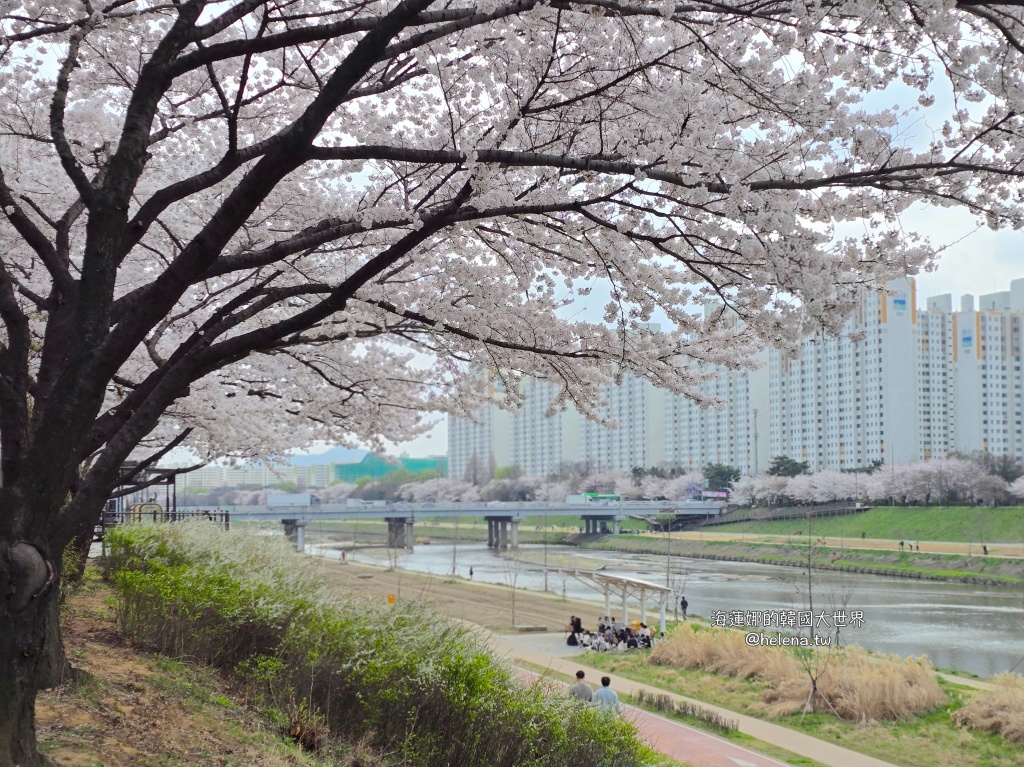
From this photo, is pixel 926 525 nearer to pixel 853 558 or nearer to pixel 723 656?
pixel 853 558

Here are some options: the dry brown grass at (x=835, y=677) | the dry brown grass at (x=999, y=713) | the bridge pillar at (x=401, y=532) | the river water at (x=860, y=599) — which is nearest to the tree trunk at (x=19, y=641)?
the dry brown grass at (x=835, y=677)

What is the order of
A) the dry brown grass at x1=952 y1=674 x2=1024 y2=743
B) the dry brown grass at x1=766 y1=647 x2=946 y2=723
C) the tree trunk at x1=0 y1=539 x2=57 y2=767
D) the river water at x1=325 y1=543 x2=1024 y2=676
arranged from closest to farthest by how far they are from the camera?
the tree trunk at x1=0 y1=539 x2=57 y2=767 < the dry brown grass at x1=952 y1=674 x2=1024 y2=743 < the dry brown grass at x1=766 y1=647 x2=946 y2=723 < the river water at x1=325 y1=543 x2=1024 y2=676

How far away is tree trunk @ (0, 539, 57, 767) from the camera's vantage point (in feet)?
12.5

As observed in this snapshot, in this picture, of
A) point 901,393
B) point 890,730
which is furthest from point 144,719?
point 901,393

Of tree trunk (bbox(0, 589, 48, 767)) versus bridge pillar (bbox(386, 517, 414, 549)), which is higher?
tree trunk (bbox(0, 589, 48, 767))

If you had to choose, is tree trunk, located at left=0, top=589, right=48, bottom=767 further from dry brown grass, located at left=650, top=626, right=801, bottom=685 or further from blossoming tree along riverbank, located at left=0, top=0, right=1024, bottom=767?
dry brown grass, located at left=650, top=626, right=801, bottom=685

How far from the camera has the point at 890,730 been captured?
46.6 ft

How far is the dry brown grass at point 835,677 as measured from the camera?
49.3ft

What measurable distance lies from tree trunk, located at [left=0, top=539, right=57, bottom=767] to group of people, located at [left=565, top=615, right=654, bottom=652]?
743 inches

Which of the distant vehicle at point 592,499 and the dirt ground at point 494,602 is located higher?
the dirt ground at point 494,602

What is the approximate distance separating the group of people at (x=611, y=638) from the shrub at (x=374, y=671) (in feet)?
47.0

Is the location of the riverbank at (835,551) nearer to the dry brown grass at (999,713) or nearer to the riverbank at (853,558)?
the riverbank at (853,558)

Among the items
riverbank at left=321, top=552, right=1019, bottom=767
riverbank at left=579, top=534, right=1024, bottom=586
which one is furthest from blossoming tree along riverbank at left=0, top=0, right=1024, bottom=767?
riverbank at left=579, top=534, right=1024, bottom=586

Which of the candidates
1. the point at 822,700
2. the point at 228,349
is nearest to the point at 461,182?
the point at 228,349
